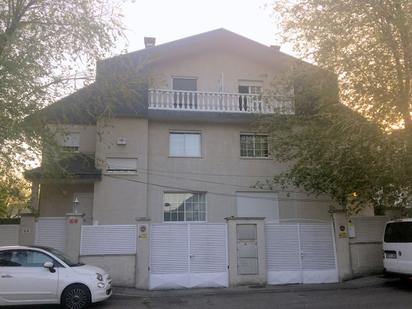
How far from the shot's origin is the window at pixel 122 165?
17391 mm

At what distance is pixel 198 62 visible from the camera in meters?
20.2

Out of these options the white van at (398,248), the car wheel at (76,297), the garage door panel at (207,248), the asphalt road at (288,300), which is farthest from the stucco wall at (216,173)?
the car wheel at (76,297)

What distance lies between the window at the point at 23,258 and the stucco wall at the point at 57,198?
7.35 metres

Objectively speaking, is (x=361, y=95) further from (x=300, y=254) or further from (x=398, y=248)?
(x=300, y=254)

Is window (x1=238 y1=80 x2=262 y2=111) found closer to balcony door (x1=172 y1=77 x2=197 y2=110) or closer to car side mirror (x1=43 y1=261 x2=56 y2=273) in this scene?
balcony door (x1=172 y1=77 x2=197 y2=110)

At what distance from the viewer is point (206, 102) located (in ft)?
61.0

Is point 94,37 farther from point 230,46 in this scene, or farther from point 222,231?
point 230,46

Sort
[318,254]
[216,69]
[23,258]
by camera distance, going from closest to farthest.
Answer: [23,258] → [318,254] → [216,69]

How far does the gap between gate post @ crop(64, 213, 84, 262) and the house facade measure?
34 millimetres

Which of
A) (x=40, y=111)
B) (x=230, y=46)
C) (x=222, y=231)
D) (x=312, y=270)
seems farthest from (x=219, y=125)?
(x=40, y=111)

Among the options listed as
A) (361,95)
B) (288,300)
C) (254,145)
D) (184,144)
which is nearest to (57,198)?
(184,144)

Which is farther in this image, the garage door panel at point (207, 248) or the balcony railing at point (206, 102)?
the balcony railing at point (206, 102)

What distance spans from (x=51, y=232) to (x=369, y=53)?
36.7 ft

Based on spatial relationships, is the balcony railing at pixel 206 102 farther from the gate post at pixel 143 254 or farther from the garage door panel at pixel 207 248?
the gate post at pixel 143 254
